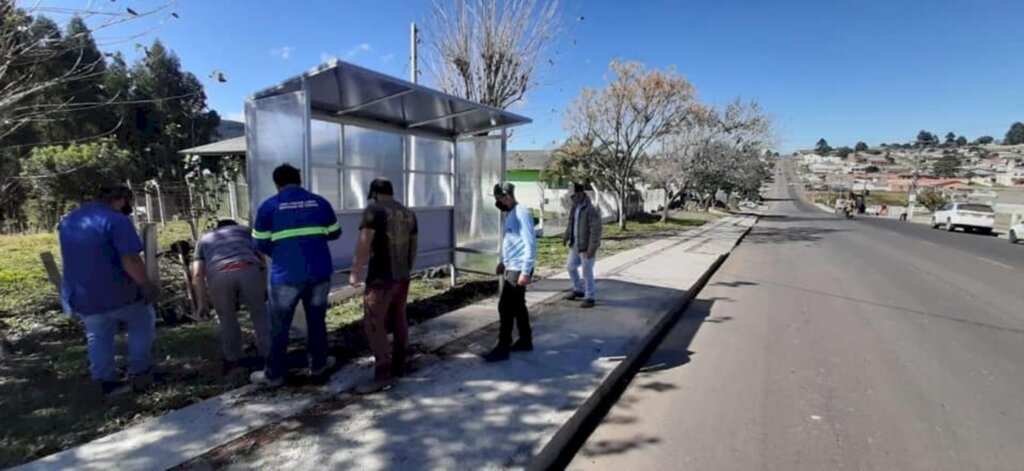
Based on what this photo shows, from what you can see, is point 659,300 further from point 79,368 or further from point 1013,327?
point 79,368

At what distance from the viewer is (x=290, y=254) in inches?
144

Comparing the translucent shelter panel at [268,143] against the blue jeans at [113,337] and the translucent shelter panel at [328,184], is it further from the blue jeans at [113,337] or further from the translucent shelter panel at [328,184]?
the blue jeans at [113,337]

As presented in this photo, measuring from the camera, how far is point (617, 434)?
11.4ft

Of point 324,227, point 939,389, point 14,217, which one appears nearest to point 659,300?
point 939,389

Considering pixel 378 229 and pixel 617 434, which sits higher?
pixel 378 229

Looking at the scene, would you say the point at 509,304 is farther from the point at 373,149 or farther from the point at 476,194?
the point at 476,194

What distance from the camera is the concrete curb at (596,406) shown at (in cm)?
308

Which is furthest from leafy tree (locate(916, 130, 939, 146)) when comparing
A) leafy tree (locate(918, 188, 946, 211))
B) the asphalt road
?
the asphalt road

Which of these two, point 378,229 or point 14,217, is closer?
point 378,229

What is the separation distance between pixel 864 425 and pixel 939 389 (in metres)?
1.27

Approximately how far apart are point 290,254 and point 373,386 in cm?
115

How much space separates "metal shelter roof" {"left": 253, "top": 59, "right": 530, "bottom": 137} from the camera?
5.05 m

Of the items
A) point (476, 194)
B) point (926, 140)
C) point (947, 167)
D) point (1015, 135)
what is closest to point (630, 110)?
point (476, 194)

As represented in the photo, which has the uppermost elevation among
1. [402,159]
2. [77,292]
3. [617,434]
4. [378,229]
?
[402,159]
